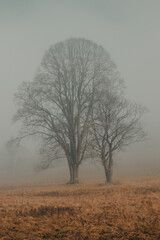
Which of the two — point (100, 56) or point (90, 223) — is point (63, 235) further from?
point (100, 56)

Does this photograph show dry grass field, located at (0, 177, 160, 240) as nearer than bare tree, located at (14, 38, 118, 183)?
Yes

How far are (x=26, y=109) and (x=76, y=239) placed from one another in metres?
17.8

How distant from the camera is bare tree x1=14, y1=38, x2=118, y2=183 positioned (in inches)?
851

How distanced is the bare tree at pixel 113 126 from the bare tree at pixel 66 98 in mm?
1594

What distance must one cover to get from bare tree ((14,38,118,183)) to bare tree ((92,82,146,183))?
5.23 feet

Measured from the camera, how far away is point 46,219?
6.17 m

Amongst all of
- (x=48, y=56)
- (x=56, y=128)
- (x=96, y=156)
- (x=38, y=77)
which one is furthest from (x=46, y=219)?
(x=48, y=56)

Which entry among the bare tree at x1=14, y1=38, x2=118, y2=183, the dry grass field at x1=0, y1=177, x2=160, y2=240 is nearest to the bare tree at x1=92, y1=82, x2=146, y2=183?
the bare tree at x1=14, y1=38, x2=118, y2=183

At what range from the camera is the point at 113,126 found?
2000 cm

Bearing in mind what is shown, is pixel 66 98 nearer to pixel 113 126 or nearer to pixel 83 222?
pixel 113 126

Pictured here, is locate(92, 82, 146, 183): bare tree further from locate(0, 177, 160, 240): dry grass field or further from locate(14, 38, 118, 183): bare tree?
locate(0, 177, 160, 240): dry grass field

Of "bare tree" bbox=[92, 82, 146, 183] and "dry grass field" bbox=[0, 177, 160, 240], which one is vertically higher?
"bare tree" bbox=[92, 82, 146, 183]

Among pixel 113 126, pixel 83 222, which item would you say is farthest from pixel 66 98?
pixel 83 222

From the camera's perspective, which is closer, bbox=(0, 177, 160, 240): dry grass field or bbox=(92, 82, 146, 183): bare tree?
bbox=(0, 177, 160, 240): dry grass field
